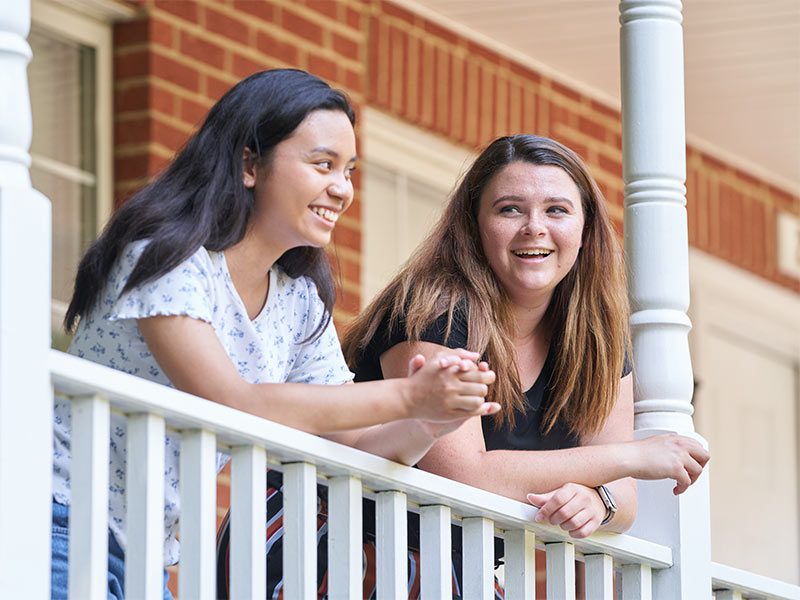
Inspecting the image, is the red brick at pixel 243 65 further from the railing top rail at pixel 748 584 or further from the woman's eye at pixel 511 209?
the railing top rail at pixel 748 584

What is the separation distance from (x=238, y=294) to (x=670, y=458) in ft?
3.22

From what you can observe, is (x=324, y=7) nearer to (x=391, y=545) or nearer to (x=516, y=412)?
(x=516, y=412)

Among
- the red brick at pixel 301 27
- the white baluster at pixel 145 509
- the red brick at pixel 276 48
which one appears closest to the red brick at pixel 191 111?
the red brick at pixel 276 48

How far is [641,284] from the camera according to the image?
160 inches

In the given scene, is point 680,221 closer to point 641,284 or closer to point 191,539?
point 641,284

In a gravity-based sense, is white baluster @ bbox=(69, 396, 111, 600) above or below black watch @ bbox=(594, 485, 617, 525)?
below

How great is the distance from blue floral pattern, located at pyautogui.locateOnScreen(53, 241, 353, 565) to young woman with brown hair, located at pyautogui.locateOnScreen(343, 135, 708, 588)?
0.82 feet

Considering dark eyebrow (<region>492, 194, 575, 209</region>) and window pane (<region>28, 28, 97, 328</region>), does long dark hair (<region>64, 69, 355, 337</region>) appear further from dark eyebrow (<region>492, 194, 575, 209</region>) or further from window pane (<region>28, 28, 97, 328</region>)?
window pane (<region>28, 28, 97, 328</region>)

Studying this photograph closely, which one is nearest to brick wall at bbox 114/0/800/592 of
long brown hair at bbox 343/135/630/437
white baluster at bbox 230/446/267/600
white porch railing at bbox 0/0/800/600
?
long brown hair at bbox 343/135/630/437

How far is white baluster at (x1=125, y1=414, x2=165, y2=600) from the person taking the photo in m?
2.78

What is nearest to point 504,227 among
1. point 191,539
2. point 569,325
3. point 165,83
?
point 569,325

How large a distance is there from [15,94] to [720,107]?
217 inches

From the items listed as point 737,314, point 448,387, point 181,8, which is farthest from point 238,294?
point 737,314

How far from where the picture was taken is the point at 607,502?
11.8ft
